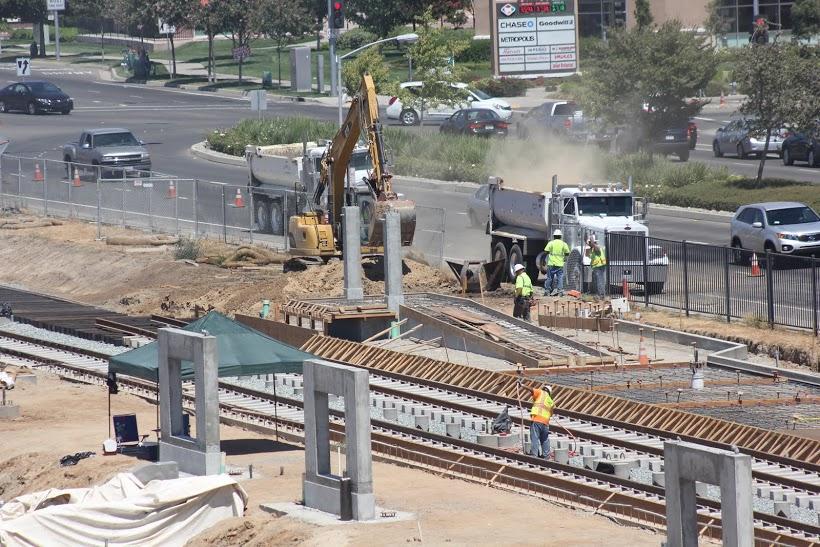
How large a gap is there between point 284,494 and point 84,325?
18021mm

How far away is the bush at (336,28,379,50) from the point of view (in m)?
98.3

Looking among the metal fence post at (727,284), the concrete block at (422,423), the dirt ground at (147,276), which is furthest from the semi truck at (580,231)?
the concrete block at (422,423)

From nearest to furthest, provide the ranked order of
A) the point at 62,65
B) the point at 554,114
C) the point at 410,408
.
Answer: the point at 410,408
the point at 554,114
the point at 62,65

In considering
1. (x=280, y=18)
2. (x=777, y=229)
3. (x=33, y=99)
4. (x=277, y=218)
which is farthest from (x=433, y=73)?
(x=777, y=229)

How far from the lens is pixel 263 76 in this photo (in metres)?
89.8

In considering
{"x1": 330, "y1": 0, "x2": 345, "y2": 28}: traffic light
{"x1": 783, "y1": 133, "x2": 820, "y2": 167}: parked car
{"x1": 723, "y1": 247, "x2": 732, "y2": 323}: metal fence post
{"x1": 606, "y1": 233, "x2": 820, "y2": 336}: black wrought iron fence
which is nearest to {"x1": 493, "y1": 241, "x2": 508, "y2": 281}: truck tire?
{"x1": 606, "y1": 233, "x2": 820, "y2": 336}: black wrought iron fence

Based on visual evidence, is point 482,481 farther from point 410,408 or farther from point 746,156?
point 746,156

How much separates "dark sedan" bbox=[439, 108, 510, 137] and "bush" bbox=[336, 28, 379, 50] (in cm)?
3150

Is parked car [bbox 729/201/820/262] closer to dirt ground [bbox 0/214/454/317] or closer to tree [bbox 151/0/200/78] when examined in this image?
dirt ground [bbox 0/214/454/317]

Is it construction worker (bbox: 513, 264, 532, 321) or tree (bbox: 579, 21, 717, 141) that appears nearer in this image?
construction worker (bbox: 513, 264, 532, 321)

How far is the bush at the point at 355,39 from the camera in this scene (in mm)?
98312

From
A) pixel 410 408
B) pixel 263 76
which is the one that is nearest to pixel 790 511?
pixel 410 408

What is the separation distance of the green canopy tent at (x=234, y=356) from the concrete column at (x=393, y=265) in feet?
33.5

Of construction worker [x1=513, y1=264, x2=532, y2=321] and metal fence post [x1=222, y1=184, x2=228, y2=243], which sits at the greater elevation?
metal fence post [x1=222, y1=184, x2=228, y2=243]
